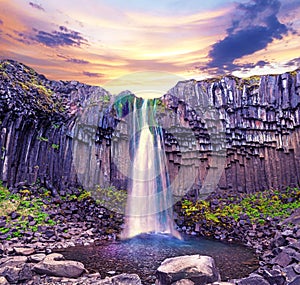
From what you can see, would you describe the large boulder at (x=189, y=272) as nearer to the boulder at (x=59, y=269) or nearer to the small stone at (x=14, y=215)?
the boulder at (x=59, y=269)

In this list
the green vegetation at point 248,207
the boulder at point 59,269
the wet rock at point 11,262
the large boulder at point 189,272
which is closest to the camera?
the large boulder at point 189,272

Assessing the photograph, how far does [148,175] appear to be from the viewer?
26.1 m

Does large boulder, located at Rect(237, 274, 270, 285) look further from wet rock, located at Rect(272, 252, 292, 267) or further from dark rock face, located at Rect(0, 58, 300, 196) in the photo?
dark rock face, located at Rect(0, 58, 300, 196)

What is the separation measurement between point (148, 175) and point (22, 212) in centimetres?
1149

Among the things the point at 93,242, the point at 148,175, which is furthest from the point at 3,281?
the point at 148,175

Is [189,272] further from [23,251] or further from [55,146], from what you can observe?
[55,146]

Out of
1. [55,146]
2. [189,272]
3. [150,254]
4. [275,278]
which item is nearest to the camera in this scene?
[275,278]

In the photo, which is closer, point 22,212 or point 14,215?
point 14,215

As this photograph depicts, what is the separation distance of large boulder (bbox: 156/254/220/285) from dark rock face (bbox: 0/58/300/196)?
51.3ft

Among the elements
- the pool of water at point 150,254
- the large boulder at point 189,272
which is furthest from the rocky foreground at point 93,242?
the pool of water at point 150,254

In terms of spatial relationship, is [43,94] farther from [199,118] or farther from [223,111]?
[223,111]

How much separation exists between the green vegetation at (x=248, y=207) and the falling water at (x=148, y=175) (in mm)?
2088

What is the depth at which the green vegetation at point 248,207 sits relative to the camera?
67.5ft

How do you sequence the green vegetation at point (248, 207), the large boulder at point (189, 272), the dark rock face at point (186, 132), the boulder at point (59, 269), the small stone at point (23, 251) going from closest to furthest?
the large boulder at point (189, 272)
the boulder at point (59, 269)
the small stone at point (23, 251)
the green vegetation at point (248, 207)
the dark rock face at point (186, 132)
